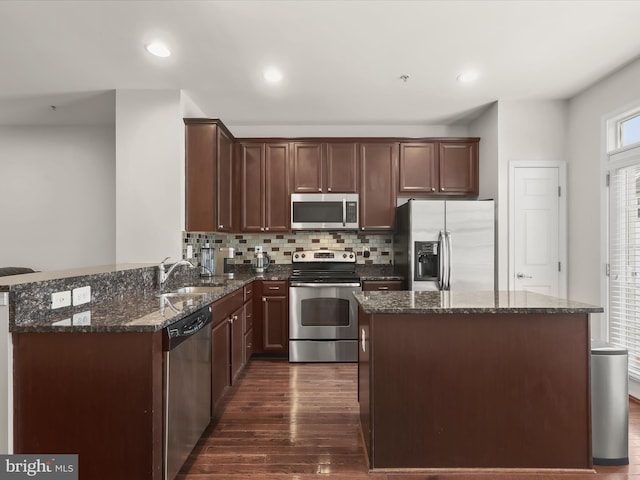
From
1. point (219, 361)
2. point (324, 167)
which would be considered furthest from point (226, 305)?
point (324, 167)

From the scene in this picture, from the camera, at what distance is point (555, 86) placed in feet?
11.8

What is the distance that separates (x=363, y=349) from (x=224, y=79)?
8.30 feet

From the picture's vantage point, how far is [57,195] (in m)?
4.91

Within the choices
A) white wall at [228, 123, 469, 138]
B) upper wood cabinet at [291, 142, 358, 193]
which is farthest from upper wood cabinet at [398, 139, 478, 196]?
upper wood cabinet at [291, 142, 358, 193]

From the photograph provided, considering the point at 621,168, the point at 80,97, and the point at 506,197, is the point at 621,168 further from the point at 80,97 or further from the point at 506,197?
the point at 80,97

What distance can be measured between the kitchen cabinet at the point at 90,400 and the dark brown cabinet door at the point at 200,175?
2111mm

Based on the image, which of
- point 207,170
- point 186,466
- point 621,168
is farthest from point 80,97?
point 621,168

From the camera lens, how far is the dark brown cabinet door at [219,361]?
2.63 m

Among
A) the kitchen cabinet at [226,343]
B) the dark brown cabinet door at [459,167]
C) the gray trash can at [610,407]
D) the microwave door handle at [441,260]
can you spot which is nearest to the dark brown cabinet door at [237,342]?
the kitchen cabinet at [226,343]

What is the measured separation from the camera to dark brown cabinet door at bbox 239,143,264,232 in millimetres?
4504

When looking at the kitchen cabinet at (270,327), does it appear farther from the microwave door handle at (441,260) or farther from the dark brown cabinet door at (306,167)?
the microwave door handle at (441,260)

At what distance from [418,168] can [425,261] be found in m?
1.18

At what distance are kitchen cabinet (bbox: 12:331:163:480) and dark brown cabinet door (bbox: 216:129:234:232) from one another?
222 centimetres

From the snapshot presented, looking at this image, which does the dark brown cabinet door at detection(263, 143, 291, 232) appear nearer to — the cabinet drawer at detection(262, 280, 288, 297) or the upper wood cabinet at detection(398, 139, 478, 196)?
the cabinet drawer at detection(262, 280, 288, 297)
